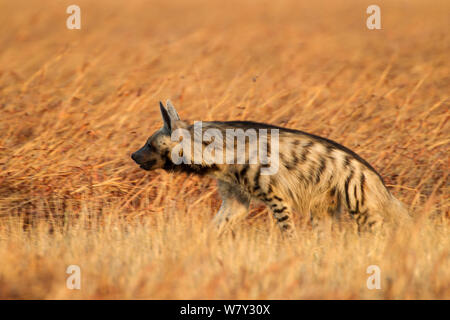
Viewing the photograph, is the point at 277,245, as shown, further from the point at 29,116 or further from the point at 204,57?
the point at 204,57

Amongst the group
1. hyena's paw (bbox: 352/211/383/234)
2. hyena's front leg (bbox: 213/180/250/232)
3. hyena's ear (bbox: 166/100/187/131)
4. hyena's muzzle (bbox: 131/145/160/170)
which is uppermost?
hyena's ear (bbox: 166/100/187/131)

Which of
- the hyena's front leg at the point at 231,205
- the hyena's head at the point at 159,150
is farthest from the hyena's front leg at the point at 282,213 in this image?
the hyena's head at the point at 159,150

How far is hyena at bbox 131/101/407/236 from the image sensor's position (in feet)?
17.8

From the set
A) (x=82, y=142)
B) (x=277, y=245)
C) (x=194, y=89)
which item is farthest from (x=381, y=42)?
(x=277, y=245)

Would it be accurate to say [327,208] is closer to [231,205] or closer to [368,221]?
[368,221]

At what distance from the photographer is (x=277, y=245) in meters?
5.30

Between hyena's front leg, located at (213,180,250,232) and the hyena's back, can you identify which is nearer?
the hyena's back

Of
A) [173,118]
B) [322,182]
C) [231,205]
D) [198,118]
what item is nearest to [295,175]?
[322,182]

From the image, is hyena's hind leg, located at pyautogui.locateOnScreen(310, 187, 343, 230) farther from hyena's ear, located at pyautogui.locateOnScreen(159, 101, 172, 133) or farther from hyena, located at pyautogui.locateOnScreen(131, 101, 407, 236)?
hyena's ear, located at pyautogui.locateOnScreen(159, 101, 172, 133)

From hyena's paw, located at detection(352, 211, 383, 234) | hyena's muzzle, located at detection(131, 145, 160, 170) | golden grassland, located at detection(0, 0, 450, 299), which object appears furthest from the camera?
hyena's muzzle, located at detection(131, 145, 160, 170)

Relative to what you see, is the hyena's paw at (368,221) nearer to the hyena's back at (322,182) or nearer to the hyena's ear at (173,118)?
the hyena's back at (322,182)

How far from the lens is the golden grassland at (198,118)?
4.20 metres

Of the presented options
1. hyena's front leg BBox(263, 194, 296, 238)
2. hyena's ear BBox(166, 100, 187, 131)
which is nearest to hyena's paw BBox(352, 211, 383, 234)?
hyena's front leg BBox(263, 194, 296, 238)

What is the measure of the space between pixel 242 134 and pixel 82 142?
91.9 inches
